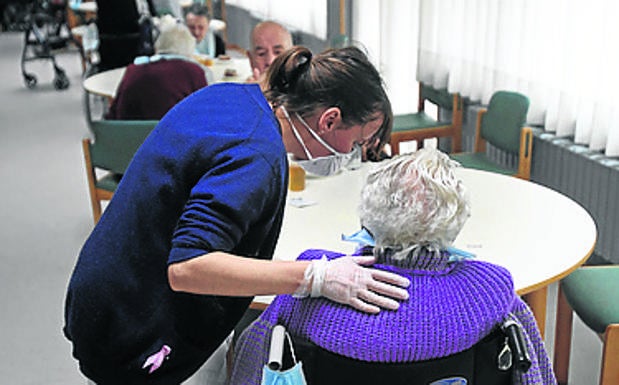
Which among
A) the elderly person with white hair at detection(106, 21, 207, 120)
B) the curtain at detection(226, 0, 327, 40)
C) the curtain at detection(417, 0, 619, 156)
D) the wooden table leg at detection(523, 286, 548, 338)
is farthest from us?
the curtain at detection(226, 0, 327, 40)

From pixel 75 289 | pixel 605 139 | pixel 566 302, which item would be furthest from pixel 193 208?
pixel 605 139

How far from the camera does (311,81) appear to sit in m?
1.34

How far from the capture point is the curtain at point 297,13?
232 inches

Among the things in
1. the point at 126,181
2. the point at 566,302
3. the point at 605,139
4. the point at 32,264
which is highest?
the point at 126,181

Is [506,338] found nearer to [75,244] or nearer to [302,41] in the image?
[75,244]

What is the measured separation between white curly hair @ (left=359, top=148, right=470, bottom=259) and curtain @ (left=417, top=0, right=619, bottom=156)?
1899 mm

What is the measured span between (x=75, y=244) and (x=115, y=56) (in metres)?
1.93

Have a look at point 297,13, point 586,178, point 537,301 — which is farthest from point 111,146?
point 297,13

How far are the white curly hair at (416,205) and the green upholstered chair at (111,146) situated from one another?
1890 mm

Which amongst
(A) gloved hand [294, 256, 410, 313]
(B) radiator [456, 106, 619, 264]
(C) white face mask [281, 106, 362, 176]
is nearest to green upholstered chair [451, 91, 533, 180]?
(B) radiator [456, 106, 619, 264]

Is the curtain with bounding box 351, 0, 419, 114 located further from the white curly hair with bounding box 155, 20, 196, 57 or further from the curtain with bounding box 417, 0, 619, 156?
the white curly hair with bounding box 155, 20, 196, 57

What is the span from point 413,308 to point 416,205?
19cm

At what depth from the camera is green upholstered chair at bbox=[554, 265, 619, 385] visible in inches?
75.2

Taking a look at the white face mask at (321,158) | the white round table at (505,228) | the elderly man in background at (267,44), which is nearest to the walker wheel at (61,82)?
the elderly man in background at (267,44)
